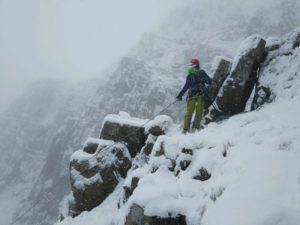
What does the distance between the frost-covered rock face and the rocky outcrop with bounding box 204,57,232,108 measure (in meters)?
4.71

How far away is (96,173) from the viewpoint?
15.2m

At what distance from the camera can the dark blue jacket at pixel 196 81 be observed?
1371 centimetres

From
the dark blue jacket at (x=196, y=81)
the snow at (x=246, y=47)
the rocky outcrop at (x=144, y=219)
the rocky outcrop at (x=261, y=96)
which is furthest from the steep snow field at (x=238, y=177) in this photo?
the snow at (x=246, y=47)

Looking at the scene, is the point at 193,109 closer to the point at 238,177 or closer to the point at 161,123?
the point at 161,123

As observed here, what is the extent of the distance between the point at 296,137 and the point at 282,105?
4.04 meters

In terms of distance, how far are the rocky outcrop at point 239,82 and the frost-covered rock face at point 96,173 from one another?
14.7 ft

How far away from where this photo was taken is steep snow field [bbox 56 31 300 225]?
18.5ft

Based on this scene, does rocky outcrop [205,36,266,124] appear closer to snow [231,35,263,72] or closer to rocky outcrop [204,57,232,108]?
snow [231,35,263,72]

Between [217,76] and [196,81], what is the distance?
9.12 feet

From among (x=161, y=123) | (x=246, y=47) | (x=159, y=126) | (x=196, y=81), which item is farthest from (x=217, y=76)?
(x=159, y=126)

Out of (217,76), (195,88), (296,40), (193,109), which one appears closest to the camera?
(195,88)

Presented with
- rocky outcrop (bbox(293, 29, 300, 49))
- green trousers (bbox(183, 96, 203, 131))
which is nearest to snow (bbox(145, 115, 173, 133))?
green trousers (bbox(183, 96, 203, 131))

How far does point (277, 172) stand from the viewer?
626 cm

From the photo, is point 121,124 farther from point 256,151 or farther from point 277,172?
point 277,172
